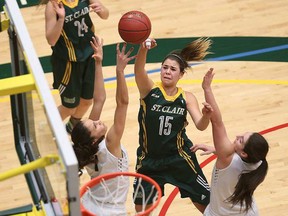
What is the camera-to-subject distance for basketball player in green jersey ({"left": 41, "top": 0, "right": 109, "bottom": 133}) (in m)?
5.45

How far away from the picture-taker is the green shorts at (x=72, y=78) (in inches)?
231

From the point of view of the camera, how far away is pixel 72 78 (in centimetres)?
590

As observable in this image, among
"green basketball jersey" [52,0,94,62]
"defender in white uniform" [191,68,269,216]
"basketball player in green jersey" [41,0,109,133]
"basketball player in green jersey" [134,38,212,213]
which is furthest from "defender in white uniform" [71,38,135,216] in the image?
"green basketball jersey" [52,0,94,62]

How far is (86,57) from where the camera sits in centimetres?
581

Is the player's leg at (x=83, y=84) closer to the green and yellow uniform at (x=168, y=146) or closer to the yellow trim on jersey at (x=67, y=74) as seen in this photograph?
the yellow trim on jersey at (x=67, y=74)

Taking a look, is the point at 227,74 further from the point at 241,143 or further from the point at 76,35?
the point at 241,143

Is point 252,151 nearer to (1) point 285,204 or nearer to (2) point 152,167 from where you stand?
(2) point 152,167

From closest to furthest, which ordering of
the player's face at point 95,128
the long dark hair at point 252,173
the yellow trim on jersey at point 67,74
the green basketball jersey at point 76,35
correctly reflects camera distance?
the long dark hair at point 252,173, the player's face at point 95,128, the green basketball jersey at point 76,35, the yellow trim on jersey at point 67,74

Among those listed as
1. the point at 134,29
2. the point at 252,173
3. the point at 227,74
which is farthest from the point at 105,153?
the point at 227,74

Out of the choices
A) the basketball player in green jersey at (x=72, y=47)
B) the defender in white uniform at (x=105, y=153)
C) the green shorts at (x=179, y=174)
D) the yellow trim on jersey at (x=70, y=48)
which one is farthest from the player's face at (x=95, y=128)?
the yellow trim on jersey at (x=70, y=48)

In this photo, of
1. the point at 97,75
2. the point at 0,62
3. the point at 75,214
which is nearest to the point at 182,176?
the point at 97,75

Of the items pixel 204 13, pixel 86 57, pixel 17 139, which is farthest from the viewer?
pixel 204 13

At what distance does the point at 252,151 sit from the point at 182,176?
0.84m

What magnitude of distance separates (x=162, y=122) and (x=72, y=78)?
1.38m
